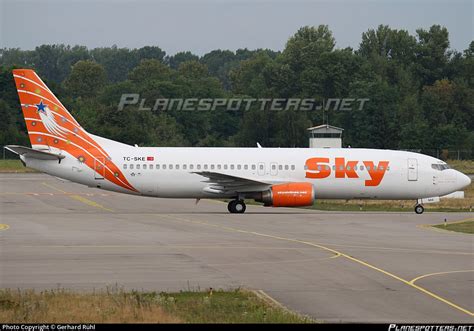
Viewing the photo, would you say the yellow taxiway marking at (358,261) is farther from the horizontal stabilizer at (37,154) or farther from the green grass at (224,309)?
the horizontal stabilizer at (37,154)

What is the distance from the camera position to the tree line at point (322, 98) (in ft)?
349

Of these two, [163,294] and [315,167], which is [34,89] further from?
[163,294]

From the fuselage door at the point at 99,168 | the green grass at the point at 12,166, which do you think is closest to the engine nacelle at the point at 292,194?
the fuselage door at the point at 99,168

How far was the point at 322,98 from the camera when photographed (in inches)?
4983

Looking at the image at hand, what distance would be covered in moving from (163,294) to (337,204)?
35559 millimetres

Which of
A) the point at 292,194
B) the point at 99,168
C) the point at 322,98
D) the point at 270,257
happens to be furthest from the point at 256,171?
the point at 322,98

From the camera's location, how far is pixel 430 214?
46781 millimetres

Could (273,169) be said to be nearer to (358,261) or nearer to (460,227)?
(460,227)

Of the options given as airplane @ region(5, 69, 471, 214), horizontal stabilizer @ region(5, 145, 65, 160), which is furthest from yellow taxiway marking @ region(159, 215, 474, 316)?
horizontal stabilizer @ region(5, 145, 65, 160)

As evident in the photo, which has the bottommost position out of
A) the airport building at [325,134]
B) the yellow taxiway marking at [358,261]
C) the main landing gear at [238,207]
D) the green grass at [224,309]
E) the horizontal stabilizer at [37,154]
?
the green grass at [224,309]

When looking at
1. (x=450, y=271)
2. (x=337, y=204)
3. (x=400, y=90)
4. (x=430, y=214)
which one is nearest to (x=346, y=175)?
(x=430, y=214)

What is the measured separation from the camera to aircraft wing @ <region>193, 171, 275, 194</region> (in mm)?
45594

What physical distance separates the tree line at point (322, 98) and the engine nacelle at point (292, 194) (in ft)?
183

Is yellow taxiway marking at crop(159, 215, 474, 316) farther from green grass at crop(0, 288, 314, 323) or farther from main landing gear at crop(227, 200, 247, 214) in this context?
main landing gear at crop(227, 200, 247, 214)
